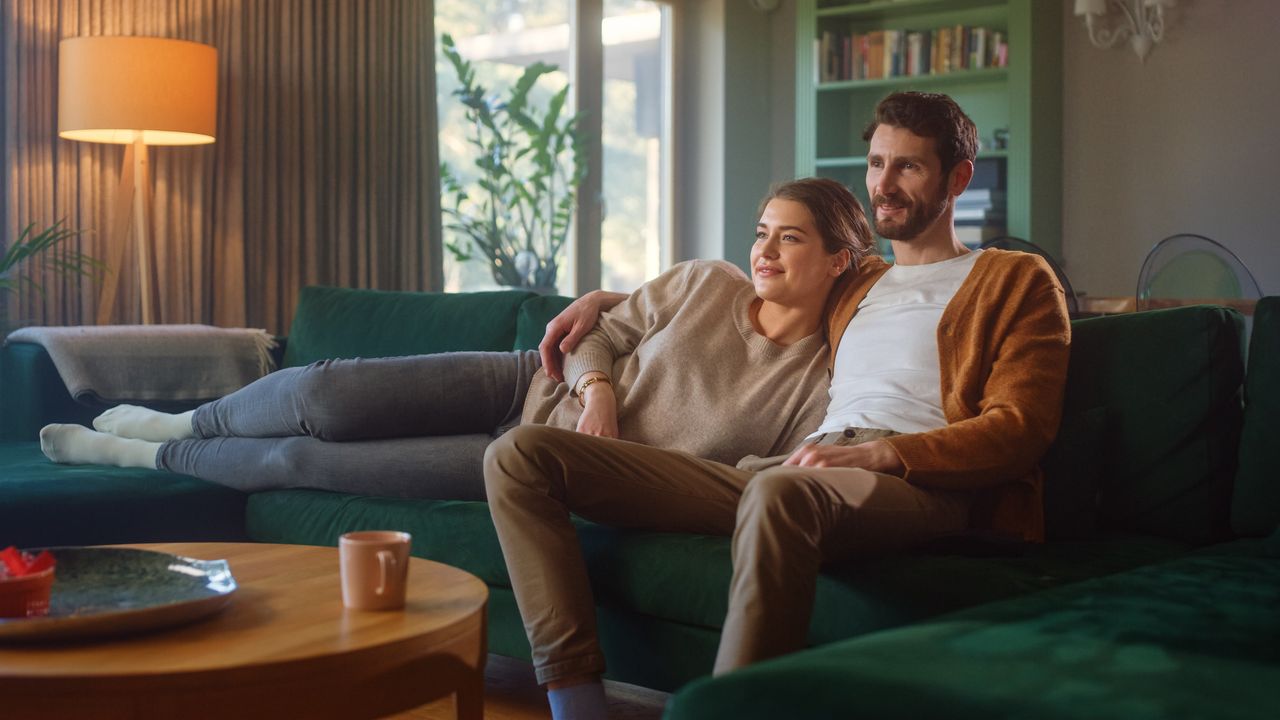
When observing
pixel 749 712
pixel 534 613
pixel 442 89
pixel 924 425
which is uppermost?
pixel 442 89

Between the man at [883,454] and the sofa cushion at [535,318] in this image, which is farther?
the sofa cushion at [535,318]

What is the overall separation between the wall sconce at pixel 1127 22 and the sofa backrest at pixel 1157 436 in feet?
11.2

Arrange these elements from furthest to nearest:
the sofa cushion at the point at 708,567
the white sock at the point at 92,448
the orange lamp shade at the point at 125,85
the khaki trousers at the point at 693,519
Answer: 1. the orange lamp shade at the point at 125,85
2. the white sock at the point at 92,448
3. the sofa cushion at the point at 708,567
4. the khaki trousers at the point at 693,519

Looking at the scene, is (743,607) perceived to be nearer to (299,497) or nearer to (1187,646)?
(1187,646)

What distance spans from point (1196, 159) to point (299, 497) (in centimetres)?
406

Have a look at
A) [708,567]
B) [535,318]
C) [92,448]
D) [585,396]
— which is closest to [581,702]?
[708,567]

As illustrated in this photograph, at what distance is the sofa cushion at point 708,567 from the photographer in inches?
67.3

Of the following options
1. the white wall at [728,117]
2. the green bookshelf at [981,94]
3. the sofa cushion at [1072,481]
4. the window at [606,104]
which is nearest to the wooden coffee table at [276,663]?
the sofa cushion at [1072,481]

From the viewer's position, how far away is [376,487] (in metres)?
2.55

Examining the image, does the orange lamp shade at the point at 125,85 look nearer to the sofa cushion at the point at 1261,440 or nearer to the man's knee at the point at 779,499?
the man's knee at the point at 779,499

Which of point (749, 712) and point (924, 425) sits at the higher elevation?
point (924, 425)

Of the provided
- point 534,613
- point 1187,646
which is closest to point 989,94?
point 534,613

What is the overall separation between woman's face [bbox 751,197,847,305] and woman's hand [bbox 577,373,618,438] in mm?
325

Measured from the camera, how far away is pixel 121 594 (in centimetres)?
142
